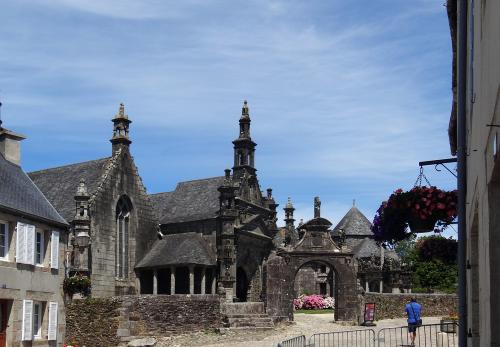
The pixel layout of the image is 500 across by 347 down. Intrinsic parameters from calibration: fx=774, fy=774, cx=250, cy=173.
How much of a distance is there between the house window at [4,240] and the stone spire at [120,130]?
20515 mm

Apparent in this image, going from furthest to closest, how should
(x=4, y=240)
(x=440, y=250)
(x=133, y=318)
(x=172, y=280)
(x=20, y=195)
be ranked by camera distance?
(x=172, y=280) → (x=133, y=318) → (x=20, y=195) → (x=4, y=240) → (x=440, y=250)

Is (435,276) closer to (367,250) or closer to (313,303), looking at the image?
(367,250)

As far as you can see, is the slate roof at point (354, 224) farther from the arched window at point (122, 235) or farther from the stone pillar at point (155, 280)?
the arched window at point (122, 235)

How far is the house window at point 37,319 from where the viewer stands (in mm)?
23606

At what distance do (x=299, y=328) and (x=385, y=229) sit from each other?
21.6m

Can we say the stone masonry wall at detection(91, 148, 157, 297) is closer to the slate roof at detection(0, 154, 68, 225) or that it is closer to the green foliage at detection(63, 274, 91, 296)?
the green foliage at detection(63, 274, 91, 296)

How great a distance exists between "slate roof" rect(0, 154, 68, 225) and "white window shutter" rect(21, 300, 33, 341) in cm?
267

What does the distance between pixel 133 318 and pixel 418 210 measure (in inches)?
834

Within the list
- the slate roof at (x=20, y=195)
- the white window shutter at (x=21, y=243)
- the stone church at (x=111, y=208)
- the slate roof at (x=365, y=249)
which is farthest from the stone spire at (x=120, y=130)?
the slate roof at (x=365, y=249)

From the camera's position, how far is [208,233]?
1767 inches

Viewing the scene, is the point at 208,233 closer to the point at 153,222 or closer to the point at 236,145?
the point at 153,222

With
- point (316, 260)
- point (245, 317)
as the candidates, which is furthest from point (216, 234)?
point (245, 317)

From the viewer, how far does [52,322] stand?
957 inches

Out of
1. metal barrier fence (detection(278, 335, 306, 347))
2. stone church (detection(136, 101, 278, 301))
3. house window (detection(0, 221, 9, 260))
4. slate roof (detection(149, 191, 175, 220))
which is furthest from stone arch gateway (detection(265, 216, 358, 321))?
slate roof (detection(149, 191, 175, 220))
